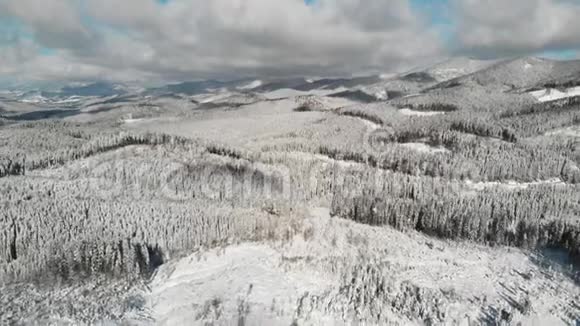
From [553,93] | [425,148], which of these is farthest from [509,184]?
[553,93]

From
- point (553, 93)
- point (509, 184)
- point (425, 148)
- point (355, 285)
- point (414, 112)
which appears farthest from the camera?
point (414, 112)

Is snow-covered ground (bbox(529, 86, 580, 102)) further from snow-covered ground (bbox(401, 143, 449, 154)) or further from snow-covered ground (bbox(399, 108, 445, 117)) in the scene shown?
snow-covered ground (bbox(401, 143, 449, 154))

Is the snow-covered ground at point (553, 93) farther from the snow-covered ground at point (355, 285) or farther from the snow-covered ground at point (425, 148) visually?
the snow-covered ground at point (355, 285)

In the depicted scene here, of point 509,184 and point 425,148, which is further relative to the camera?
point 425,148

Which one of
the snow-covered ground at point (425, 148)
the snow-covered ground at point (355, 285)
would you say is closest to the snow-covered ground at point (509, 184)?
the snow-covered ground at point (425, 148)

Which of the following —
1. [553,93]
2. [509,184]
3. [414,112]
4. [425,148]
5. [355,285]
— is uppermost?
[553,93]

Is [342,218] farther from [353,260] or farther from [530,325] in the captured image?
[530,325]

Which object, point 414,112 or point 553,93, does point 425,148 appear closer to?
point 414,112

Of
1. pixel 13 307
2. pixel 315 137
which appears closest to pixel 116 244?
pixel 13 307

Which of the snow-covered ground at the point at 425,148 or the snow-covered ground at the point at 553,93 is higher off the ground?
the snow-covered ground at the point at 553,93
